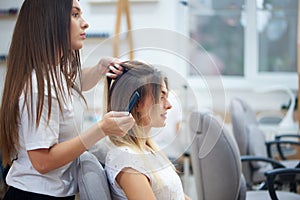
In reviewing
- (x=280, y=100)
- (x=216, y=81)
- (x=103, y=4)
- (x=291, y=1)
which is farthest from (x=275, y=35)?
(x=216, y=81)

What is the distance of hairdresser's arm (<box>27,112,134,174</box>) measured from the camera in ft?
3.87

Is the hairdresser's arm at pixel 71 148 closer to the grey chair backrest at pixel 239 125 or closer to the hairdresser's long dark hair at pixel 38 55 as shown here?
the hairdresser's long dark hair at pixel 38 55

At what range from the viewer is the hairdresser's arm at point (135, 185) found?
4.16 ft

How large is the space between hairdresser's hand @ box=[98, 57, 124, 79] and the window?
2.83 meters

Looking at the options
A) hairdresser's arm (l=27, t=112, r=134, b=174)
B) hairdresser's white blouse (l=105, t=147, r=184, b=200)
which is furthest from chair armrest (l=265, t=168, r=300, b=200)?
hairdresser's arm (l=27, t=112, r=134, b=174)

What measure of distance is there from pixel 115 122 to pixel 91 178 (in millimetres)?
221

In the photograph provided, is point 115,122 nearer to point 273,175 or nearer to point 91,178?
point 91,178

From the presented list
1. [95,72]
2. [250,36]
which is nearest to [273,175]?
[95,72]

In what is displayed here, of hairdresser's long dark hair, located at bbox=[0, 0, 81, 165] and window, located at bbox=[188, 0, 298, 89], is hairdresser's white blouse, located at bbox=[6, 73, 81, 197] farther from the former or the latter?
window, located at bbox=[188, 0, 298, 89]

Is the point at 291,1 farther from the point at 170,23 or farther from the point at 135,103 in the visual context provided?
the point at 135,103

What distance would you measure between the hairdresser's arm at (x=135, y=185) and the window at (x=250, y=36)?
2831 mm

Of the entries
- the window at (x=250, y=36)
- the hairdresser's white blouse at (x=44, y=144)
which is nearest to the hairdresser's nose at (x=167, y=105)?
the hairdresser's white blouse at (x=44, y=144)

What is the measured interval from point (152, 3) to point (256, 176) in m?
1.71

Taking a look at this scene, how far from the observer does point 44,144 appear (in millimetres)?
1198
